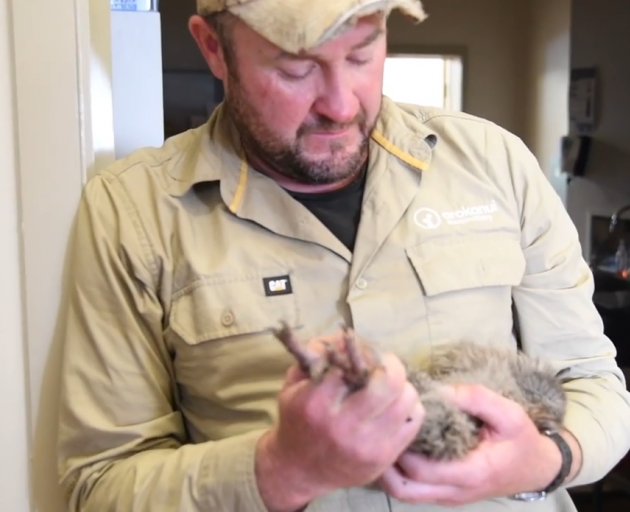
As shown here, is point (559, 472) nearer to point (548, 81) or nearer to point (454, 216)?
point (454, 216)

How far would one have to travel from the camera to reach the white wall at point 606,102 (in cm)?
307

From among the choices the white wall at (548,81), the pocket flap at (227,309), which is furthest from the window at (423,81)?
the pocket flap at (227,309)

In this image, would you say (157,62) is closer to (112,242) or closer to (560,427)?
(112,242)

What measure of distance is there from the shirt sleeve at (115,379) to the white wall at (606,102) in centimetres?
254

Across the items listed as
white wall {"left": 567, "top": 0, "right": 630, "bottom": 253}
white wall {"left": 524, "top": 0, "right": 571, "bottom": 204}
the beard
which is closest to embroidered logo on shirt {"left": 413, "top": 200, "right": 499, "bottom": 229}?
the beard

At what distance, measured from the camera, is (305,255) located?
41.8 inches

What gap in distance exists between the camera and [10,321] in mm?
1059

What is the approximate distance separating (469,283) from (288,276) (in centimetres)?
27

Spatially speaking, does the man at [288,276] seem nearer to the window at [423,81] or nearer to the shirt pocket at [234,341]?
the shirt pocket at [234,341]

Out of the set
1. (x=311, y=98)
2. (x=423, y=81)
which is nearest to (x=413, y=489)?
(x=311, y=98)

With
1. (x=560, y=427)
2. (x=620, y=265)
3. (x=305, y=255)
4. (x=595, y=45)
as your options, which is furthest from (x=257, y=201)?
(x=595, y=45)

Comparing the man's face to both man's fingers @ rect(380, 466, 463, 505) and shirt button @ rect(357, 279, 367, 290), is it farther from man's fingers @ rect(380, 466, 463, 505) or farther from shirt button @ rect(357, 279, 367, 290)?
man's fingers @ rect(380, 466, 463, 505)

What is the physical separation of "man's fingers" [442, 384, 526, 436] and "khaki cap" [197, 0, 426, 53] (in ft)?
1.54

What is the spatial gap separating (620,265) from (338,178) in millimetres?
2350
